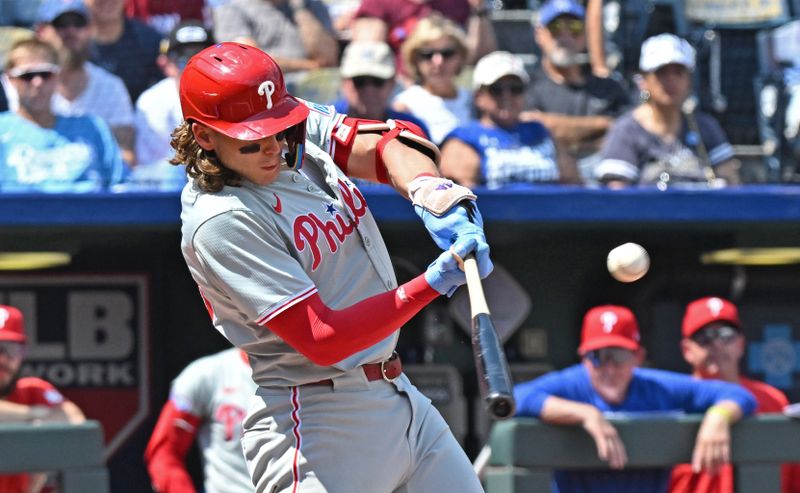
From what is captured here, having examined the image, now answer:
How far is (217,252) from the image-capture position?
3047 millimetres

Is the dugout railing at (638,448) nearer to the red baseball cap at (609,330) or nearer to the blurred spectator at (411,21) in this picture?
the red baseball cap at (609,330)

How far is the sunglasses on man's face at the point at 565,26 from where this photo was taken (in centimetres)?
672

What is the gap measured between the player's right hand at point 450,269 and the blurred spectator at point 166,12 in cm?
380

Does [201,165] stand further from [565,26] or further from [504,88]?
[565,26]

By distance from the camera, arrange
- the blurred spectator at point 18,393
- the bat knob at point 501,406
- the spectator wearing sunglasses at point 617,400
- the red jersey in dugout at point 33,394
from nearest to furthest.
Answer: the bat knob at point 501,406 < the spectator wearing sunglasses at point 617,400 < the blurred spectator at point 18,393 < the red jersey in dugout at point 33,394

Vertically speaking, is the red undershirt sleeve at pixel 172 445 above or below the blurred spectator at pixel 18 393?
below

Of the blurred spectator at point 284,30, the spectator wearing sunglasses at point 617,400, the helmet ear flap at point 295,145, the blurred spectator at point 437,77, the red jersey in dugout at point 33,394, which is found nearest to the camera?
the helmet ear flap at point 295,145

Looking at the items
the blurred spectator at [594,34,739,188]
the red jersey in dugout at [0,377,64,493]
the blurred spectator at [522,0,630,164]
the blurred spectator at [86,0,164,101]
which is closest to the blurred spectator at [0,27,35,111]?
the blurred spectator at [86,0,164,101]

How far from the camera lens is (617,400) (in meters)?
5.17

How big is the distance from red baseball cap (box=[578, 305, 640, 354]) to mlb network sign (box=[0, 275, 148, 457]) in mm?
1972

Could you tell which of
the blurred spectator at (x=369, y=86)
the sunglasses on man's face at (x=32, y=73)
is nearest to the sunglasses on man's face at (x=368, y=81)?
the blurred spectator at (x=369, y=86)

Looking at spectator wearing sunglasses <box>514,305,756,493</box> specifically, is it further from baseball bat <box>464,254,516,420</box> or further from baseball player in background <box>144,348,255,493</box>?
baseball bat <box>464,254,516,420</box>

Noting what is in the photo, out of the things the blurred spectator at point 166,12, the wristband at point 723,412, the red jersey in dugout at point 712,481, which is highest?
the blurred spectator at point 166,12

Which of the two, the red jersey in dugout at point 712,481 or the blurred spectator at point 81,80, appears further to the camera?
the blurred spectator at point 81,80
